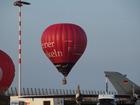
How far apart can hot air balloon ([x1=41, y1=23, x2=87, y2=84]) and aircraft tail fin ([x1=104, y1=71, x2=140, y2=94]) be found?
657cm

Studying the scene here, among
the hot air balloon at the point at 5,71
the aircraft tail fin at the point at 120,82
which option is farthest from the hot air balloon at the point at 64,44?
the hot air balloon at the point at 5,71

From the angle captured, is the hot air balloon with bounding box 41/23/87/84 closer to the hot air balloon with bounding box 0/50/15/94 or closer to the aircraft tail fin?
the aircraft tail fin

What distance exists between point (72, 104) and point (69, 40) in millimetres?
13029

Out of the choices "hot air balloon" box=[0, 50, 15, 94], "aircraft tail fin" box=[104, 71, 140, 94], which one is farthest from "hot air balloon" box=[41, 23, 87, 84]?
"hot air balloon" box=[0, 50, 15, 94]

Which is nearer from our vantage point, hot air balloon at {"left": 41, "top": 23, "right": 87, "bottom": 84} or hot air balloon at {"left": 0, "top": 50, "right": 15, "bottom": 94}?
hot air balloon at {"left": 41, "top": 23, "right": 87, "bottom": 84}

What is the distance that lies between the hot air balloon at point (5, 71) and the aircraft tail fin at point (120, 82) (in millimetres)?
18093

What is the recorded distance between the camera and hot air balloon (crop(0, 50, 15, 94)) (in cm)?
6172

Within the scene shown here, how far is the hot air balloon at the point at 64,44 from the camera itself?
5747 cm

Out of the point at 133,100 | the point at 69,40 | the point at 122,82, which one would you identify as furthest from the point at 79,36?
the point at 133,100

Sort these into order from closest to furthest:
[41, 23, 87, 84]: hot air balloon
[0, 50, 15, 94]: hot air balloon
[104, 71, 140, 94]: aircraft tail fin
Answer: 1. [104, 71, 140, 94]: aircraft tail fin
2. [41, 23, 87, 84]: hot air balloon
3. [0, 50, 15, 94]: hot air balloon

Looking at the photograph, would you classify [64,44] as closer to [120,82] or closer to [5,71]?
[120,82]

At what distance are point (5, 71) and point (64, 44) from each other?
486 inches

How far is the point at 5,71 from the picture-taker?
62.1 metres

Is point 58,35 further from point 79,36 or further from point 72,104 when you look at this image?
point 72,104
